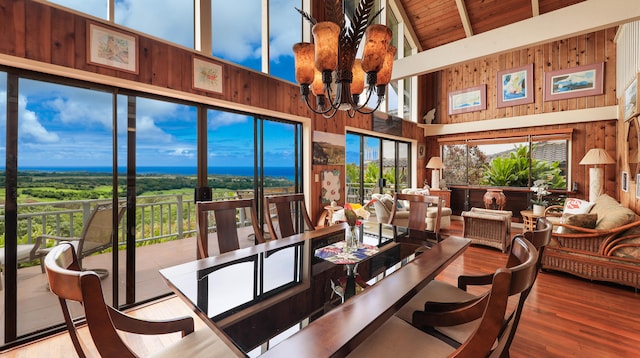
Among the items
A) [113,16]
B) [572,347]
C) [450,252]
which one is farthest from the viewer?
[113,16]

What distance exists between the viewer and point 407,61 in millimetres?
4000

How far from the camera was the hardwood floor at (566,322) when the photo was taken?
1971 millimetres

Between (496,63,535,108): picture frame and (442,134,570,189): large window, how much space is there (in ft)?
2.92

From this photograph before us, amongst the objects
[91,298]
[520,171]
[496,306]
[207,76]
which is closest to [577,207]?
[520,171]

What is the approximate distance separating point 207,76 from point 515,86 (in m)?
7.00

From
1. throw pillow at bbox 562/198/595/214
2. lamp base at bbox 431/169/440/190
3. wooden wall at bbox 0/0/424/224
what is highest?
wooden wall at bbox 0/0/424/224

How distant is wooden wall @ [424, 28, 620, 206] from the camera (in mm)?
5410

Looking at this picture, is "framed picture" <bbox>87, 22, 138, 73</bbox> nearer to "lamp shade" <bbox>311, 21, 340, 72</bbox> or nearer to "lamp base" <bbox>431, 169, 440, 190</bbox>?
"lamp shade" <bbox>311, 21, 340, 72</bbox>

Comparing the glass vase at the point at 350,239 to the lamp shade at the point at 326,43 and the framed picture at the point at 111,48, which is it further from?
the framed picture at the point at 111,48

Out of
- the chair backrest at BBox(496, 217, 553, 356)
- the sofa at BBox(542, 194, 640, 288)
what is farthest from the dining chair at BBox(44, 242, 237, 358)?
the sofa at BBox(542, 194, 640, 288)

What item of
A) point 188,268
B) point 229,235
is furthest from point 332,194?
point 188,268

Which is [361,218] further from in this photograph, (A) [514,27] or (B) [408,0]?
(B) [408,0]

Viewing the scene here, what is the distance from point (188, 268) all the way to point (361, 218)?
1.13 meters

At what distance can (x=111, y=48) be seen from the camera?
7.64ft
